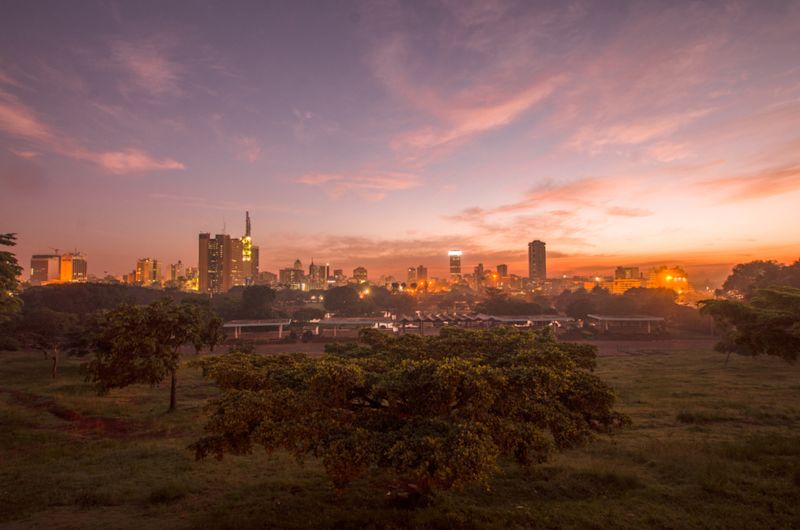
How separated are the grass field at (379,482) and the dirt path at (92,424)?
11cm

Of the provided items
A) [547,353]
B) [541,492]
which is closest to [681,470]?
[541,492]

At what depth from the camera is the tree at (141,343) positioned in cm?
2741

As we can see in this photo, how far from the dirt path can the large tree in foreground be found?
1678 centimetres

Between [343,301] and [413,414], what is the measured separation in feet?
425

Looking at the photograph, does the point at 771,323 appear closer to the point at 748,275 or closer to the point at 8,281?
the point at 8,281

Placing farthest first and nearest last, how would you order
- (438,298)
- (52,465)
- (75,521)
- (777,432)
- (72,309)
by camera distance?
(438,298) → (72,309) → (777,432) → (52,465) → (75,521)

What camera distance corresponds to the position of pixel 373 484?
55.9ft

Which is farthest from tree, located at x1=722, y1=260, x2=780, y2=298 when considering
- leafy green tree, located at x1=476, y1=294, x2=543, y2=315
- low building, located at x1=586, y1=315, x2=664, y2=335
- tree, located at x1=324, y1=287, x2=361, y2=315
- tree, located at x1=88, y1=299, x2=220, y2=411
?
tree, located at x1=88, y1=299, x2=220, y2=411

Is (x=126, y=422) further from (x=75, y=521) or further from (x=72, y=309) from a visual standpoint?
(x=72, y=309)

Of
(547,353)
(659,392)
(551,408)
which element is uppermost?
(547,353)

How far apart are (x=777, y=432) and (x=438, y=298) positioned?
171m

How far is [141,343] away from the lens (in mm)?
27609

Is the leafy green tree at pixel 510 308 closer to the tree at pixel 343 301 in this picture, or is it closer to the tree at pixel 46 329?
the tree at pixel 343 301

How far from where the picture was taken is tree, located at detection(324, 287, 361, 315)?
134 metres
